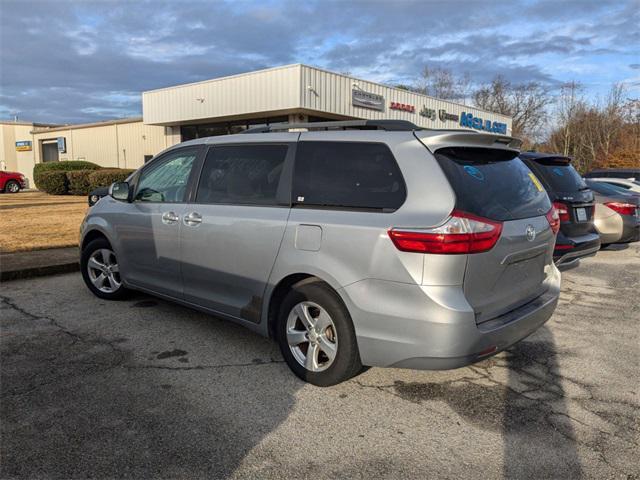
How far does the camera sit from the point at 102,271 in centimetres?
558

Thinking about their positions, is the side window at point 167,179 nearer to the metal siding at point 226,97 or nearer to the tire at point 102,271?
the tire at point 102,271

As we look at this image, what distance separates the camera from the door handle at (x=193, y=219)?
4.31 metres

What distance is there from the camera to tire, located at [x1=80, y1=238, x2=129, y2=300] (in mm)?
5477

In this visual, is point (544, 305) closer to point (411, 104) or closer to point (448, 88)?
point (411, 104)

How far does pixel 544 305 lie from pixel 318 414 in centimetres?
178

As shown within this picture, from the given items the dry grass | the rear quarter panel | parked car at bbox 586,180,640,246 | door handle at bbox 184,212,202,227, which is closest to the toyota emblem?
the rear quarter panel

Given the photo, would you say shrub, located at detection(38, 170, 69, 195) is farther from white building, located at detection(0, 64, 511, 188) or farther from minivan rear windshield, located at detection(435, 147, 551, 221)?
minivan rear windshield, located at detection(435, 147, 551, 221)

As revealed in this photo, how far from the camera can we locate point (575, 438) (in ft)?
9.66

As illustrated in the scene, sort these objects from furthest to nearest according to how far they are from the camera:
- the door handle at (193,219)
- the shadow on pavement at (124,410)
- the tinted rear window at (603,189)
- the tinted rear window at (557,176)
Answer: the tinted rear window at (603,189) → the tinted rear window at (557,176) → the door handle at (193,219) → the shadow on pavement at (124,410)

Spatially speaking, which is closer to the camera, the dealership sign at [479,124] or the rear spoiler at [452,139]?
the rear spoiler at [452,139]

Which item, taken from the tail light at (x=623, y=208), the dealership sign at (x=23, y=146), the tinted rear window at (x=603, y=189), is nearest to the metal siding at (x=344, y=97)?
the tinted rear window at (x=603, y=189)

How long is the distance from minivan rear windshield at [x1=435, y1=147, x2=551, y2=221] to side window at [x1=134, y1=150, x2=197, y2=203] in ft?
8.14

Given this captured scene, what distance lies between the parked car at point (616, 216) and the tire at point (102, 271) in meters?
7.10

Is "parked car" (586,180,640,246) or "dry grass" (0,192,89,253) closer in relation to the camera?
"parked car" (586,180,640,246)
